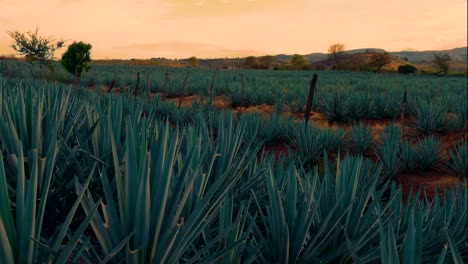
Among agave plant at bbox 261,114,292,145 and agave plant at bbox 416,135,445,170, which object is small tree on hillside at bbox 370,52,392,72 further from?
agave plant at bbox 416,135,445,170

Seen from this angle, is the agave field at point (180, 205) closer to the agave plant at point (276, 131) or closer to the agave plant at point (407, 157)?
the agave plant at point (407, 157)

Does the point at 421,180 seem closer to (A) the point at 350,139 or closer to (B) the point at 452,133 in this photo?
(A) the point at 350,139

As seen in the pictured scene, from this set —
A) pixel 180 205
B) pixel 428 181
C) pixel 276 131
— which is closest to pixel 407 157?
pixel 428 181

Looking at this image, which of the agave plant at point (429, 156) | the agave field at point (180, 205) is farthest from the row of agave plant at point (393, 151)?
the agave field at point (180, 205)

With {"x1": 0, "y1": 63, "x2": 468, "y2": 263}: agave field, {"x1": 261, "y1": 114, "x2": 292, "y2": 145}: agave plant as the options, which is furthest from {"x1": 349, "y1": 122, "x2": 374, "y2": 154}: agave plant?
{"x1": 0, "y1": 63, "x2": 468, "y2": 263}: agave field

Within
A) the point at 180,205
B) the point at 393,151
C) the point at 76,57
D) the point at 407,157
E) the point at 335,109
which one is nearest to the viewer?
the point at 180,205

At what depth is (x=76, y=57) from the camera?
17.3 m

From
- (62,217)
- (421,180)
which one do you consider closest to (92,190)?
(62,217)

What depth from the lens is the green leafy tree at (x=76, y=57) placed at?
17344 millimetres

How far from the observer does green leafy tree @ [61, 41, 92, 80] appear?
683 inches

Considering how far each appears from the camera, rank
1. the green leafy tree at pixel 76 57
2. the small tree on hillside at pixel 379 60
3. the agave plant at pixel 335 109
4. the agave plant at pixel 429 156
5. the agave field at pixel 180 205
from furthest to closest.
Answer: the small tree on hillside at pixel 379 60
the green leafy tree at pixel 76 57
the agave plant at pixel 335 109
the agave plant at pixel 429 156
the agave field at pixel 180 205

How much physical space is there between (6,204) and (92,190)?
0.80m

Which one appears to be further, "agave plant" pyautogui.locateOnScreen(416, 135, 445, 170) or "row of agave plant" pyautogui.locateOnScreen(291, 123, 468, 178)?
"agave plant" pyautogui.locateOnScreen(416, 135, 445, 170)

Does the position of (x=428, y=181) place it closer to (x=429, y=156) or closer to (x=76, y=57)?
(x=429, y=156)
